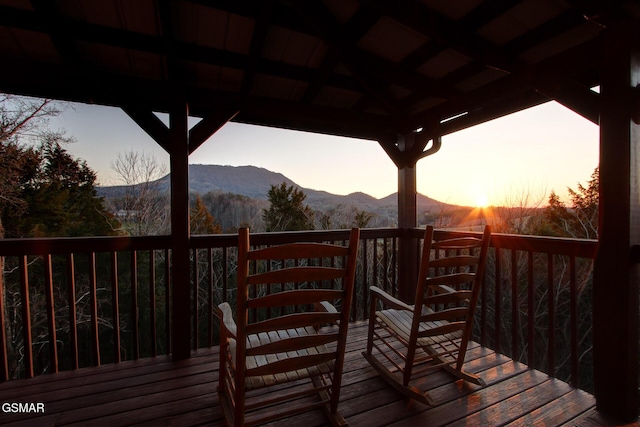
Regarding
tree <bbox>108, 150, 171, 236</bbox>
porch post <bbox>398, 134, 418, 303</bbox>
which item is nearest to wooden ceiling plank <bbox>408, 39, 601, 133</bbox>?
porch post <bbox>398, 134, 418, 303</bbox>

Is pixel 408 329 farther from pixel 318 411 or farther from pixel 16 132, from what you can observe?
pixel 16 132

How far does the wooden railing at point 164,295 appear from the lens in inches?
83.8

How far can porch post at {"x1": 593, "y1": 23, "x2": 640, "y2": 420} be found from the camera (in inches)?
65.4

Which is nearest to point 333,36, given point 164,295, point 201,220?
point 164,295

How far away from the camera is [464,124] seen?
3113mm

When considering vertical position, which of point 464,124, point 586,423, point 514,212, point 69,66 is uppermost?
point 69,66

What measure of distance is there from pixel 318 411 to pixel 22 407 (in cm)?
187

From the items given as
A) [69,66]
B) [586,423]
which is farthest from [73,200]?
[586,423]

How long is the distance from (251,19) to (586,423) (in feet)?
11.4

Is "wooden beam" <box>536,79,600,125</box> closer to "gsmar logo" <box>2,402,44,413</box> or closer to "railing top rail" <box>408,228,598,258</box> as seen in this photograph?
"railing top rail" <box>408,228,598,258</box>

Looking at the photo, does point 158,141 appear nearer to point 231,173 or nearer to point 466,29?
point 466,29

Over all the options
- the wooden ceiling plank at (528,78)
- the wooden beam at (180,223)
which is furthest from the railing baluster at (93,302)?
the wooden ceiling plank at (528,78)

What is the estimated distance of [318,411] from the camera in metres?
1.74

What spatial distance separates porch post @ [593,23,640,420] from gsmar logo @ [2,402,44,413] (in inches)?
138
